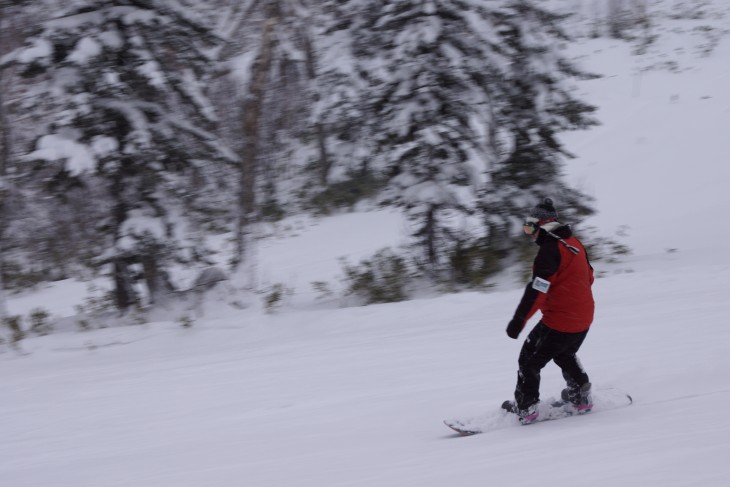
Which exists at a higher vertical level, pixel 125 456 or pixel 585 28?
pixel 585 28

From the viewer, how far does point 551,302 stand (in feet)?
16.8

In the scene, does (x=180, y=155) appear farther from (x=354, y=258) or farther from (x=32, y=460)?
(x=354, y=258)

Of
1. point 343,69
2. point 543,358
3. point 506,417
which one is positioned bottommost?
point 506,417

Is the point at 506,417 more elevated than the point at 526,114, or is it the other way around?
the point at 526,114

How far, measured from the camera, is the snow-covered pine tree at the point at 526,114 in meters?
11.9

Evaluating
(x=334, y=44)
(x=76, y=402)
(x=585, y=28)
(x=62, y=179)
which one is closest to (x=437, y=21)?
(x=334, y=44)

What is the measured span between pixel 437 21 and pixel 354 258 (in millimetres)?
8082

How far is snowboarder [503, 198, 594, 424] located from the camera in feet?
16.2

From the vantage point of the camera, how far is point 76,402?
7.28m

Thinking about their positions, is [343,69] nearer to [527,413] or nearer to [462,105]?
[462,105]

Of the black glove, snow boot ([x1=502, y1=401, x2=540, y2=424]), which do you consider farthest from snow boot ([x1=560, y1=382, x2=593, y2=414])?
the black glove

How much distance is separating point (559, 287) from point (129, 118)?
25.3 feet

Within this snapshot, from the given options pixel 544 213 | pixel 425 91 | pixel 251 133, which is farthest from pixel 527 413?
→ pixel 251 133

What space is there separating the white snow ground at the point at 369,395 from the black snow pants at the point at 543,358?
301 millimetres
